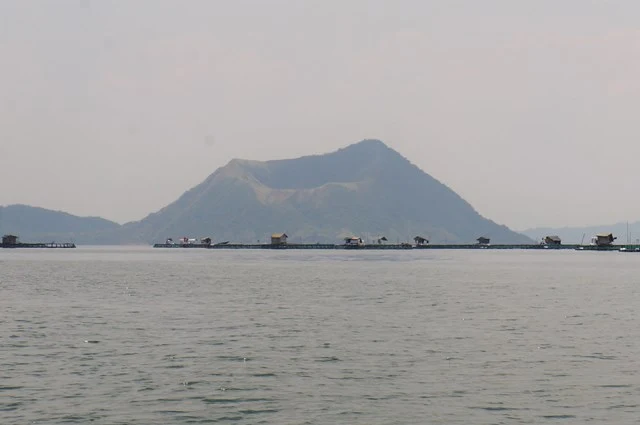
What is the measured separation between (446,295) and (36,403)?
6243 cm

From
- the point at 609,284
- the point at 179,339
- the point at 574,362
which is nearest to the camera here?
the point at 574,362

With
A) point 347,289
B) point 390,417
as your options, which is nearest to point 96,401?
point 390,417

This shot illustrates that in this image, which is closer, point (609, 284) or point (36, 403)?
point (36, 403)

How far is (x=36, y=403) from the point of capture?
1149 inches

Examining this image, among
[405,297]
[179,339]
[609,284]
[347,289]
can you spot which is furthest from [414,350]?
[609,284]

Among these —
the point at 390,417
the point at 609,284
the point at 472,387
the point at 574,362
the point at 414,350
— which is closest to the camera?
the point at 390,417

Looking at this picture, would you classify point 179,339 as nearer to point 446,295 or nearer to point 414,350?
point 414,350

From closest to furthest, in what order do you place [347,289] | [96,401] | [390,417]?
[390,417] → [96,401] → [347,289]

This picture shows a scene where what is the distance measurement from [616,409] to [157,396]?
1718 cm

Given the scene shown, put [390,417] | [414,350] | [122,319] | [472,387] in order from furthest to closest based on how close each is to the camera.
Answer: [122,319] < [414,350] < [472,387] < [390,417]

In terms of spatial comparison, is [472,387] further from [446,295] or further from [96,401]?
[446,295]

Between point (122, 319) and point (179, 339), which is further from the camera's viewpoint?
point (122, 319)

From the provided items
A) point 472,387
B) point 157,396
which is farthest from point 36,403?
point 472,387

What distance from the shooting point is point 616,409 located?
94.0 ft
